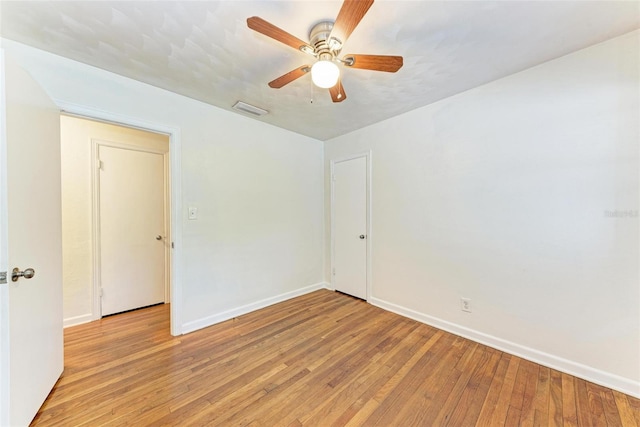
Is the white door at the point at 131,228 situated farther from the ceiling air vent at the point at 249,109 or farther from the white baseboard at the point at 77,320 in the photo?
the ceiling air vent at the point at 249,109

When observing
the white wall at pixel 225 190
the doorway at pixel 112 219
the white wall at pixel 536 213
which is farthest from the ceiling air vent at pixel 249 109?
the white wall at pixel 536 213

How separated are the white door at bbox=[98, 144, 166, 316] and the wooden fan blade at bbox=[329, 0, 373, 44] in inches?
115

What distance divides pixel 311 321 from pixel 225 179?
1.89 meters

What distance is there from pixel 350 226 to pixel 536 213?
1.98m

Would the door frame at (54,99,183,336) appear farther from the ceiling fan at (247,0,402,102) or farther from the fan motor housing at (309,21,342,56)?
the fan motor housing at (309,21,342,56)

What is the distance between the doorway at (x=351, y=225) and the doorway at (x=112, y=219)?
232cm

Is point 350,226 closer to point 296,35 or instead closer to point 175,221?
point 175,221

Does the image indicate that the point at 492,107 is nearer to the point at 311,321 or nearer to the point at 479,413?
the point at 479,413

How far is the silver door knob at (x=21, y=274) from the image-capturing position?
118 centimetres

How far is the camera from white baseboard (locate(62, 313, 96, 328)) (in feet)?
7.94

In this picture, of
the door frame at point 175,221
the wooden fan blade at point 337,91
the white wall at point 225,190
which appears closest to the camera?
the wooden fan blade at point 337,91

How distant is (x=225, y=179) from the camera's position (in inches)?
103

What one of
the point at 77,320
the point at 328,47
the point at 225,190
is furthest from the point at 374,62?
the point at 77,320

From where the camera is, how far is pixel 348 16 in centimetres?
110
